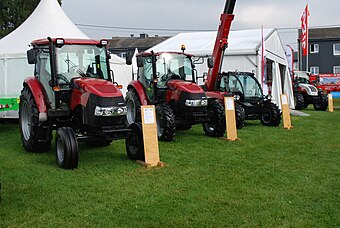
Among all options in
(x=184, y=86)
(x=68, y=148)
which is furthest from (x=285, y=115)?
(x=68, y=148)

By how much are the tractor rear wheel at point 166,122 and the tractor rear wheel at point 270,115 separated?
192 inches

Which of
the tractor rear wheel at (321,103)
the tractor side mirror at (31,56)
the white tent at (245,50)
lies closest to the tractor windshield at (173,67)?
the tractor side mirror at (31,56)

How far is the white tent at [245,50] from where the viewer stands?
17234mm

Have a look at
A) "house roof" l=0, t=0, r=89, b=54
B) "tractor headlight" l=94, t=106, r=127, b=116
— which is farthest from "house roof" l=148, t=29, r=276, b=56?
"tractor headlight" l=94, t=106, r=127, b=116

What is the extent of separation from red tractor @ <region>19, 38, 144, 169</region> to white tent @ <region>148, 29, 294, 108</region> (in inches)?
377

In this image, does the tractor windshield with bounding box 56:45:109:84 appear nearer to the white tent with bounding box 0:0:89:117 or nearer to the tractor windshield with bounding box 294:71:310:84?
the white tent with bounding box 0:0:89:117

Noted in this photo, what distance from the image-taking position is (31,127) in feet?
26.8

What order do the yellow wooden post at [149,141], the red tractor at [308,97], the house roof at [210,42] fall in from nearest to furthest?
1. the yellow wooden post at [149,141]
2. the house roof at [210,42]
3. the red tractor at [308,97]

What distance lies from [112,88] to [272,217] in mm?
3767

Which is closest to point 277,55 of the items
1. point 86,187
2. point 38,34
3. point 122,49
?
point 38,34

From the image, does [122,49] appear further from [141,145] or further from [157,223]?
[157,223]

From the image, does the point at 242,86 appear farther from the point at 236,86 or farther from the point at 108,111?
the point at 108,111

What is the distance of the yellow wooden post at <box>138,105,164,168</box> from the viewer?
7395mm

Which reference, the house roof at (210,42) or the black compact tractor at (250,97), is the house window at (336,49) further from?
the black compact tractor at (250,97)
